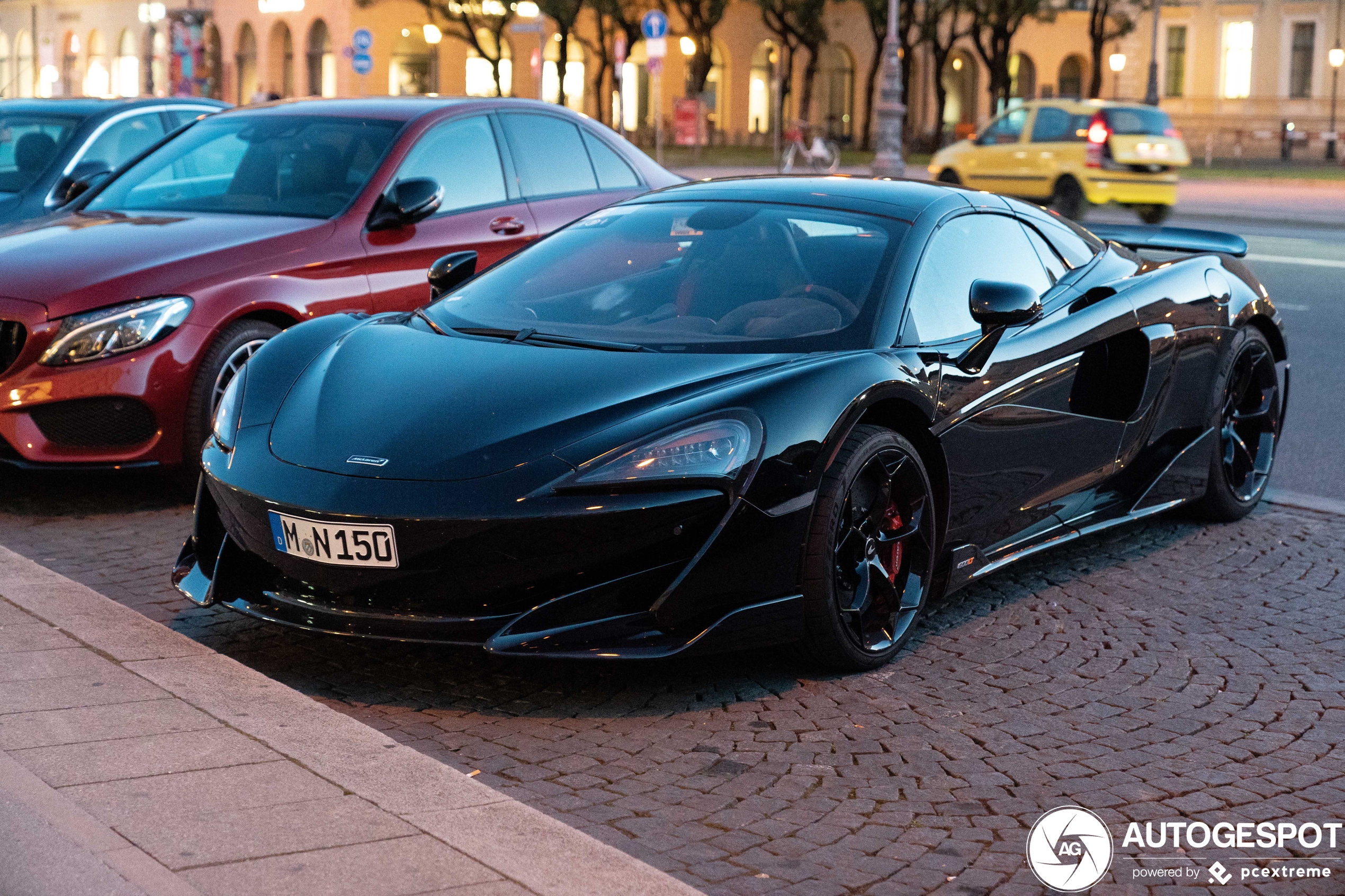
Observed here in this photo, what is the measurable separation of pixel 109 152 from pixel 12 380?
15.6 feet

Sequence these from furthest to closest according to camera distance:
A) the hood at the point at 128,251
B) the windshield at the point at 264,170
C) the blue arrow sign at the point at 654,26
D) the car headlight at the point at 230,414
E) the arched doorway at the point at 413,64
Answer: the arched doorway at the point at 413,64, the blue arrow sign at the point at 654,26, the windshield at the point at 264,170, the hood at the point at 128,251, the car headlight at the point at 230,414

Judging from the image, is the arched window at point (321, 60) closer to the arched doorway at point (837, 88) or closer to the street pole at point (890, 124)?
the arched doorway at point (837, 88)

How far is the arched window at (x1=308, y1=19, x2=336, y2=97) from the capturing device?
58.1m

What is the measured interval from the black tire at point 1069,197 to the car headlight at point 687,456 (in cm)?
1949

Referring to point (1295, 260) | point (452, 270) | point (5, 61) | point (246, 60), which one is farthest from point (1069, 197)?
point (5, 61)

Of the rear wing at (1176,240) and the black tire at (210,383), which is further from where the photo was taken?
the rear wing at (1176,240)

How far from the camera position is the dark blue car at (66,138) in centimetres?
981

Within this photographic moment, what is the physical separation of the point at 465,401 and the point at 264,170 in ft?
11.7

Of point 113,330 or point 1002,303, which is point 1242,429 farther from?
point 113,330

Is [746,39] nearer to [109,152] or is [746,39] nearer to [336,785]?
[109,152]

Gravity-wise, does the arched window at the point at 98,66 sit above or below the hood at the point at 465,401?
above

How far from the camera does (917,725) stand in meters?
4.19

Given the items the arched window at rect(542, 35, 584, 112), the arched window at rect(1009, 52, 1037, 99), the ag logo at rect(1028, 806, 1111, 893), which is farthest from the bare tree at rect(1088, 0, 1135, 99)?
the ag logo at rect(1028, 806, 1111, 893)

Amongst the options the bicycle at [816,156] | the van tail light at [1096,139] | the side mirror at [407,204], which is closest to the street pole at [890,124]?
the bicycle at [816,156]
